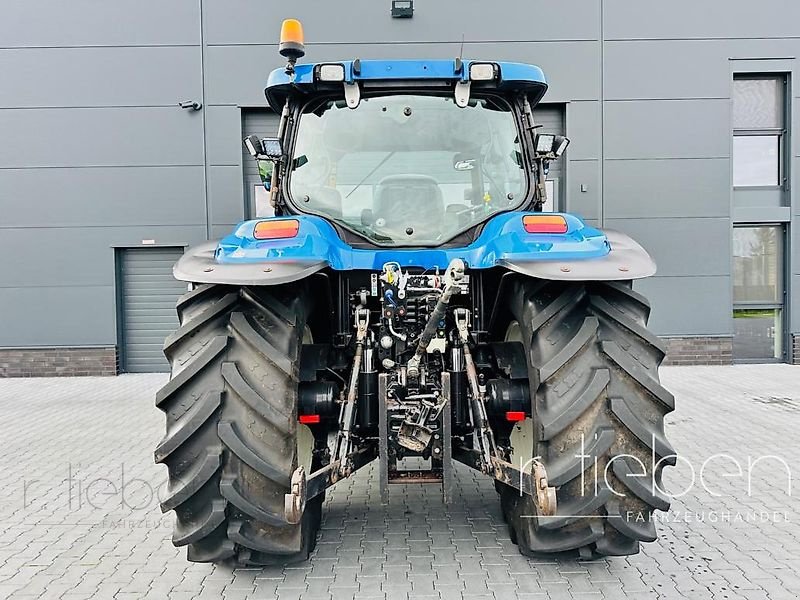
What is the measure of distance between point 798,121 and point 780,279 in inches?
106

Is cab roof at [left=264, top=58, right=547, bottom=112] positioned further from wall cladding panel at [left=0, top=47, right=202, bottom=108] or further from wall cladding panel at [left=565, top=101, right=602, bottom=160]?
wall cladding panel at [left=0, top=47, right=202, bottom=108]

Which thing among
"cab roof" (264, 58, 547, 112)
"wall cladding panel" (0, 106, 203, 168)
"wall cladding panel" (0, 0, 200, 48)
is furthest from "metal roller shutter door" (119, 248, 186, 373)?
"cab roof" (264, 58, 547, 112)

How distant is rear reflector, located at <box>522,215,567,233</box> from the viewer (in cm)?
338

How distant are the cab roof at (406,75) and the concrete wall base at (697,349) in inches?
325

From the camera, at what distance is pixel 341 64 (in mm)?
3809

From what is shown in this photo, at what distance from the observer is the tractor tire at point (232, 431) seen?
2959 mm

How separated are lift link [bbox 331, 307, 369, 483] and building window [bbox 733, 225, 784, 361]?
9855 millimetres

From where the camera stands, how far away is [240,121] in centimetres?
1076

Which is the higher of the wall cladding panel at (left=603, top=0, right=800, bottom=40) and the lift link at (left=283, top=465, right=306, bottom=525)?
the wall cladding panel at (left=603, top=0, right=800, bottom=40)

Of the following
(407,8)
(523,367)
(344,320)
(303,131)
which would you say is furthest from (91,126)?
(523,367)

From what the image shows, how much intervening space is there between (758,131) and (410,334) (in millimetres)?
10285

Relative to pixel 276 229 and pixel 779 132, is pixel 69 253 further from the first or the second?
pixel 779 132

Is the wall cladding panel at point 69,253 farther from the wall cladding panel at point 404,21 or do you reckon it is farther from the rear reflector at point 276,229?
the rear reflector at point 276,229

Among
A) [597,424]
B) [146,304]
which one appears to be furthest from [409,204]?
→ [146,304]
